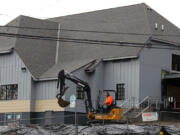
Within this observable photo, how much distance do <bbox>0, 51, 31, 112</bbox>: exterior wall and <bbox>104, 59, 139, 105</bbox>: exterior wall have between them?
285 inches

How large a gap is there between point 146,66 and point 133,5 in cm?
795

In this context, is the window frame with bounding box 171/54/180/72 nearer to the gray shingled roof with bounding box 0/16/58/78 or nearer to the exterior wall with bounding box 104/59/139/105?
the exterior wall with bounding box 104/59/139/105

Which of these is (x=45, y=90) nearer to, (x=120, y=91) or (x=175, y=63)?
(x=120, y=91)

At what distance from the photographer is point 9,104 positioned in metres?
43.6

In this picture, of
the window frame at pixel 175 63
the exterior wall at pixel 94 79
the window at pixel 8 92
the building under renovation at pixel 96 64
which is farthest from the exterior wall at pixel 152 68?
the window at pixel 8 92

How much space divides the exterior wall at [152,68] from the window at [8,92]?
1194cm

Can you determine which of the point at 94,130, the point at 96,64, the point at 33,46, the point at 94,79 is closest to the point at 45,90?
the point at 94,79

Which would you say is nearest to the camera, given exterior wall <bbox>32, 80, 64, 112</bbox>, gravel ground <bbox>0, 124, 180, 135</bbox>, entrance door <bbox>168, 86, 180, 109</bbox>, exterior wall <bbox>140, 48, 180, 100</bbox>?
gravel ground <bbox>0, 124, 180, 135</bbox>

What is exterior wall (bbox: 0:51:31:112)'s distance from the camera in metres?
42.4

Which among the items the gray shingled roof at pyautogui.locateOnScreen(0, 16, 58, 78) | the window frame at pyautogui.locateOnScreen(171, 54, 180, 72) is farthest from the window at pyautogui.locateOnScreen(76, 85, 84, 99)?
the window frame at pyautogui.locateOnScreen(171, 54, 180, 72)

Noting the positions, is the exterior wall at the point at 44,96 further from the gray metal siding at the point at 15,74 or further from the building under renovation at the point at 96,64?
the gray metal siding at the point at 15,74

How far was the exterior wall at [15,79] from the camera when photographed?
1671 inches

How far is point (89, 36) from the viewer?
149 feet

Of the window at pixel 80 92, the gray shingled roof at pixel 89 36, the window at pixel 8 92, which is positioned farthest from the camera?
the window at pixel 8 92
